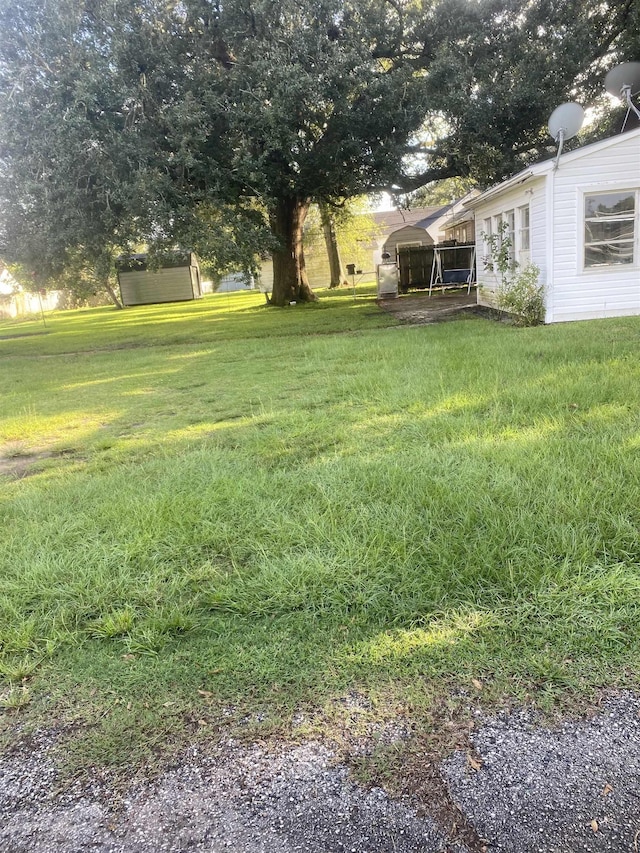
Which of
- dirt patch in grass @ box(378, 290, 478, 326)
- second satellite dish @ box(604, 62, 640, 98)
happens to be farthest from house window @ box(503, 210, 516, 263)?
second satellite dish @ box(604, 62, 640, 98)

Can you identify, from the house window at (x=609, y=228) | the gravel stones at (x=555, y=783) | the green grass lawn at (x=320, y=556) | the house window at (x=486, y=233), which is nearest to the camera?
the gravel stones at (x=555, y=783)

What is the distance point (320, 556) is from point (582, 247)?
892cm

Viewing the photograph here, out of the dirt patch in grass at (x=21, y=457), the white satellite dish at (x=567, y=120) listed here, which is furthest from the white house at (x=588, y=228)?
the dirt patch in grass at (x=21, y=457)

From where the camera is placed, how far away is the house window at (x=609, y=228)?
9203mm

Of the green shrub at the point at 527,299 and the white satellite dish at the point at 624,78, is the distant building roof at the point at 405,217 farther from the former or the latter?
the green shrub at the point at 527,299

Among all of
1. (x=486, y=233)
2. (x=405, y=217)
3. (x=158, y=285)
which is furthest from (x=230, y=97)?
(x=405, y=217)

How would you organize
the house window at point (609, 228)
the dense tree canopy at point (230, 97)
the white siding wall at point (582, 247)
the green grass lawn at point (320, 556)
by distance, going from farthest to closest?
the dense tree canopy at point (230, 97), the house window at point (609, 228), the white siding wall at point (582, 247), the green grass lawn at point (320, 556)

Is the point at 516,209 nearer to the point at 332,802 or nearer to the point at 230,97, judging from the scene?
the point at 230,97

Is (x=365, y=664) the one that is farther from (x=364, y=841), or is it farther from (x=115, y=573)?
(x=115, y=573)

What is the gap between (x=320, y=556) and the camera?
8.25ft

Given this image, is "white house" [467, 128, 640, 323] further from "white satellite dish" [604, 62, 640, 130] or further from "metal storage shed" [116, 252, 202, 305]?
"metal storage shed" [116, 252, 202, 305]

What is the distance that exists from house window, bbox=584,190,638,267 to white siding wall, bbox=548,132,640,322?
4.4 inches

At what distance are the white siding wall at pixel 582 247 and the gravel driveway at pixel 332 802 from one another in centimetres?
915

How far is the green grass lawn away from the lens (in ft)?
5.99
